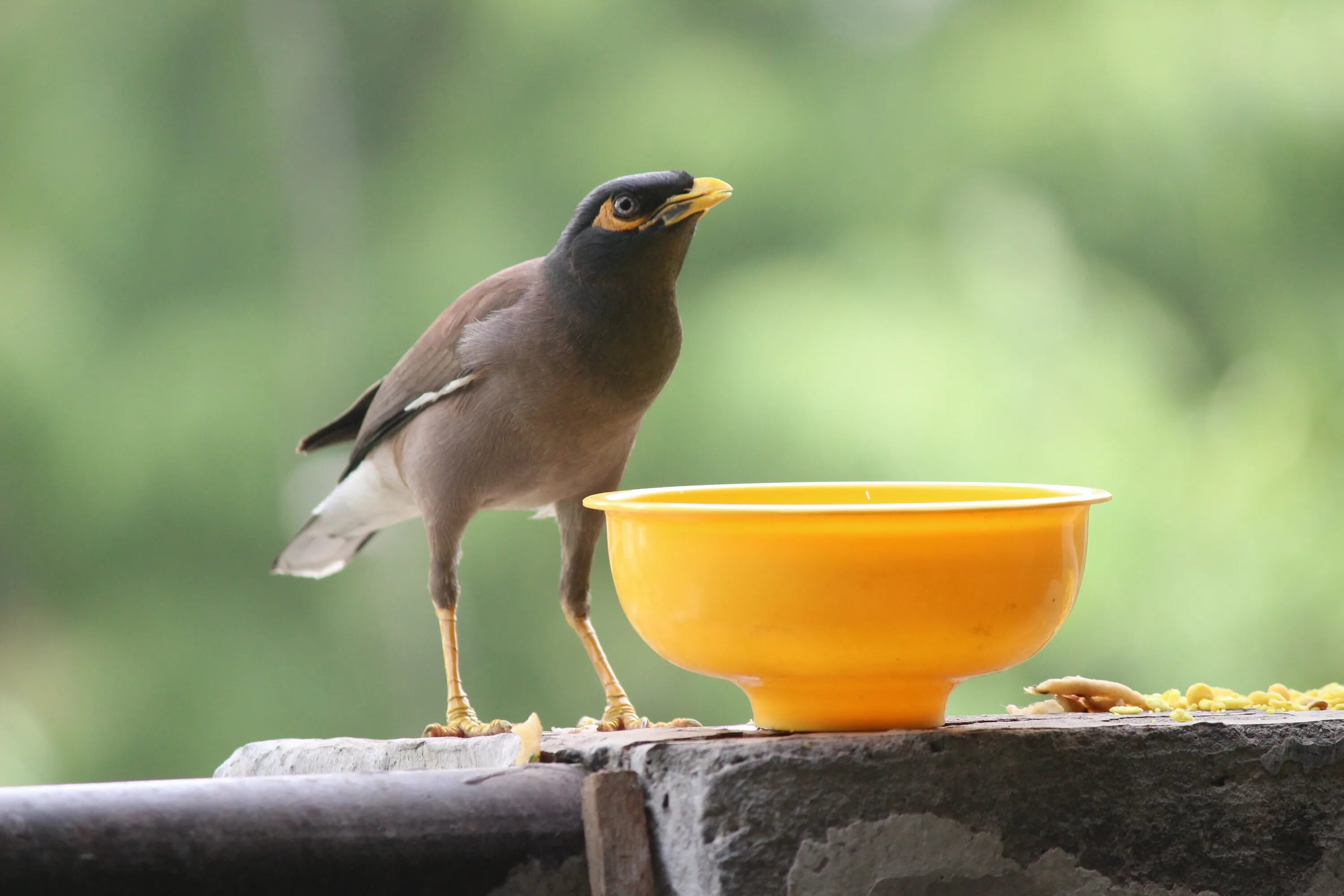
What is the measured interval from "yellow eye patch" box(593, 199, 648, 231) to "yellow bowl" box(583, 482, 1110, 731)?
17.2 inches

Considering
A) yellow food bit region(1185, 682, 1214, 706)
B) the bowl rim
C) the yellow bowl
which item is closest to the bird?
the bowl rim

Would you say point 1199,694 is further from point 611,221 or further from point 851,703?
point 611,221

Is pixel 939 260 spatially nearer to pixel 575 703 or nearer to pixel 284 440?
pixel 575 703

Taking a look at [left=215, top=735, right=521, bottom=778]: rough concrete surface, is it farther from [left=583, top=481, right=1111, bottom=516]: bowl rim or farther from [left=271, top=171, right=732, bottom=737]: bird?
[left=583, top=481, right=1111, bottom=516]: bowl rim

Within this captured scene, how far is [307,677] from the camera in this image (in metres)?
3.22

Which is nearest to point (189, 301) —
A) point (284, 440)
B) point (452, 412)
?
point (284, 440)

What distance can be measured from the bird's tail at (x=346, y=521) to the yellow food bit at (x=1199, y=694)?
3.13ft

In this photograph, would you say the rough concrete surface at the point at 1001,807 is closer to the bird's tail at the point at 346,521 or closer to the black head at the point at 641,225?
the black head at the point at 641,225

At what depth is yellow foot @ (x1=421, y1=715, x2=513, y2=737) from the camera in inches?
54.9

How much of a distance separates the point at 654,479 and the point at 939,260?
87 centimetres

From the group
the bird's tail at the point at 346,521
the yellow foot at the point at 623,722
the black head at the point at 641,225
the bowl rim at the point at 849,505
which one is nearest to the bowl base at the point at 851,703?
the bowl rim at the point at 849,505

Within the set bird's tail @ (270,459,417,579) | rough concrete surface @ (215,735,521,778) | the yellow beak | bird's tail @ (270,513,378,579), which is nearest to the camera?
rough concrete surface @ (215,735,521,778)

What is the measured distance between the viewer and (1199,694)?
54.1 inches

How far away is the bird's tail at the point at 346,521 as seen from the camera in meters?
1.75
